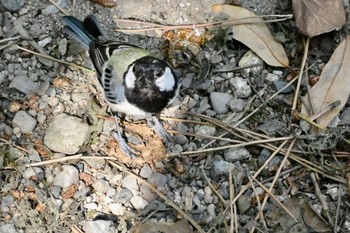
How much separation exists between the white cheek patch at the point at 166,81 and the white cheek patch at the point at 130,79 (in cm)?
16

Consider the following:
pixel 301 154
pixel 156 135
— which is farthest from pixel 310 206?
pixel 156 135

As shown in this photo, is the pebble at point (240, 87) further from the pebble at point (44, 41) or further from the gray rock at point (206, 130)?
the pebble at point (44, 41)

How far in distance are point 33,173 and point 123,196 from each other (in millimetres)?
562

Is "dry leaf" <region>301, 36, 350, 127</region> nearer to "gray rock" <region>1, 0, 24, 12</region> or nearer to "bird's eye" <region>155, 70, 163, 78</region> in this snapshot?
"bird's eye" <region>155, 70, 163, 78</region>

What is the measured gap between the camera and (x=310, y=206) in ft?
13.1

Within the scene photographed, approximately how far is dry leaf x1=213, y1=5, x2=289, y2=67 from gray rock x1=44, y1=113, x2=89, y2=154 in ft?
3.91

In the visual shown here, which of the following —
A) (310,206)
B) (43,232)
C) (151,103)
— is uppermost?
(151,103)

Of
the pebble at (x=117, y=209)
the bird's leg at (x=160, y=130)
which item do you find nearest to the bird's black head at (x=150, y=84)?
the bird's leg at (x=160, y=130)

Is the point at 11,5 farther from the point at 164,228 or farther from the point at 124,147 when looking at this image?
the point at 164,228

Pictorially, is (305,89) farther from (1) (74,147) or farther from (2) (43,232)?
(2) (43,232)

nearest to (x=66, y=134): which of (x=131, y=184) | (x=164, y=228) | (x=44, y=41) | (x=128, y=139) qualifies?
(x=128, y=139)

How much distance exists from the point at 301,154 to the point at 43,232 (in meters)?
1.59

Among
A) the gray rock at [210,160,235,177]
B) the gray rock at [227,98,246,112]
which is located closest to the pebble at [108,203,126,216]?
the gray rock at [210,160,235,177]

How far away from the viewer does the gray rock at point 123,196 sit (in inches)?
162
